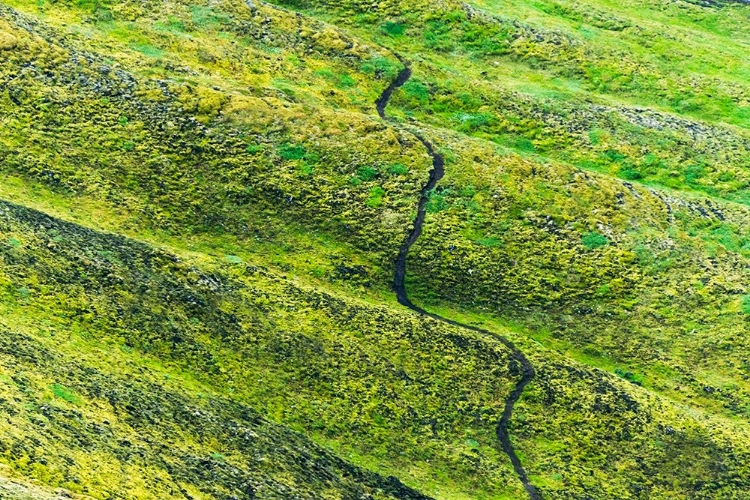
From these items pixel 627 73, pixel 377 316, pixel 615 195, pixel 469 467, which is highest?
pixel 627 73

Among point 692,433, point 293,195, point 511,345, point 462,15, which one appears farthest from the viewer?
point 462,15

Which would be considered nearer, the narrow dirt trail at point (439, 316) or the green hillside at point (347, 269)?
Answer: the green hillside at point (347, 269)

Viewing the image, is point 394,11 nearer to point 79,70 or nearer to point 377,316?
point 79,70

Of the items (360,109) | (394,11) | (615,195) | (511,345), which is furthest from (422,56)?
(511,345)

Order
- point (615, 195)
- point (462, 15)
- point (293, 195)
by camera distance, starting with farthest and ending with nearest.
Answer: point (462, 15), point (615, 195), point (293, 195)
